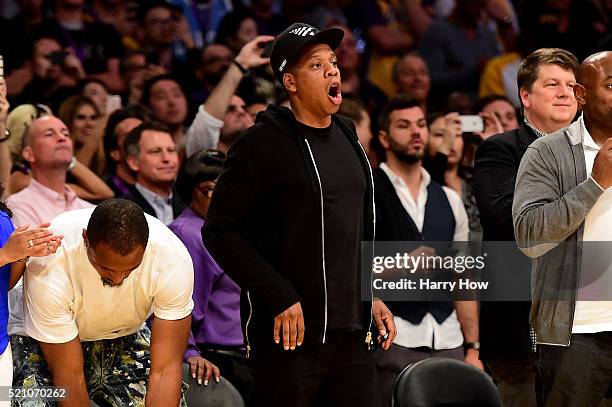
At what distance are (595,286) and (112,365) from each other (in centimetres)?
178

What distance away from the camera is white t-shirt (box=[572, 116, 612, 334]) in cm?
371

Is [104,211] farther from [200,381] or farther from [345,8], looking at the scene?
[345,8]

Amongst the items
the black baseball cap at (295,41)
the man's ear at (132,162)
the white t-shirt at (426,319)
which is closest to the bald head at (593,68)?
the black baseball cap at (295,41)

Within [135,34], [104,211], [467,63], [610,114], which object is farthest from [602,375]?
[135,34]

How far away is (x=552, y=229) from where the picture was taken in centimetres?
367

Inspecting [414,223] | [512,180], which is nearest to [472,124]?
[414,223]

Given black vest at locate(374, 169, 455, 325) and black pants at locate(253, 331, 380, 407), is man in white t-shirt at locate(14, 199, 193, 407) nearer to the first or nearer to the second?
black pants at locate(253, 331, 380, 407)

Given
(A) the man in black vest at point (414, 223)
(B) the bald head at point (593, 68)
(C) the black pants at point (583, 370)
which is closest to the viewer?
(C) the black pants at point (583, 370)

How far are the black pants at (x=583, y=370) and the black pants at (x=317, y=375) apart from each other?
0.63 metres

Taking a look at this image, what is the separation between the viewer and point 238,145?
12.9ft

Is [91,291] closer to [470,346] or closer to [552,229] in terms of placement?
[552,229]

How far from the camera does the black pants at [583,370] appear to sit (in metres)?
3.69

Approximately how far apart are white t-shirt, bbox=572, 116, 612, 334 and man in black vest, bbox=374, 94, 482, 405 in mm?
1480

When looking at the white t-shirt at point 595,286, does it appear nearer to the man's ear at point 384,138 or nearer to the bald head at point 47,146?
the man's ear at point 384,138
